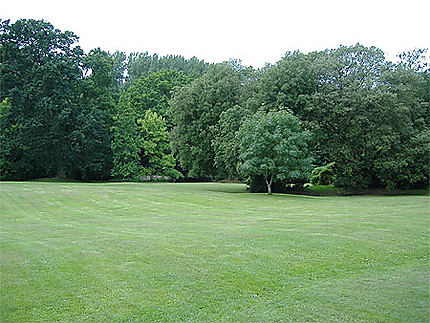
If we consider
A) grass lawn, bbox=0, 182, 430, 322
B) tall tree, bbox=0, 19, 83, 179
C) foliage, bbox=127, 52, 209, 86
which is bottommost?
grass lawn, bbox=0, 182, 430, 322

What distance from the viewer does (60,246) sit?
9992 mm

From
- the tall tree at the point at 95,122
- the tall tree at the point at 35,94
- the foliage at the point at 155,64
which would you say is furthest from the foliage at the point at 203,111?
→ the foliage at the point at 155,64

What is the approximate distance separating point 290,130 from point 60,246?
2286 centimetres

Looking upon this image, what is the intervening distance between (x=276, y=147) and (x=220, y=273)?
2278 centimetres

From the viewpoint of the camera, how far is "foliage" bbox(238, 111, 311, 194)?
29562 mm

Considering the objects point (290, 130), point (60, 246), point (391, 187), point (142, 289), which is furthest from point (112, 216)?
point (391, 187)

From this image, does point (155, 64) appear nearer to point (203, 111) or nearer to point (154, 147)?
point (154, 147)

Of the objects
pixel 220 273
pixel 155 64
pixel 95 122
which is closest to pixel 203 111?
pixel 95 122

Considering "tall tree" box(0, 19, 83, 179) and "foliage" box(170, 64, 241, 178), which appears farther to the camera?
"tall tree" box(0, 19, 83, 179)

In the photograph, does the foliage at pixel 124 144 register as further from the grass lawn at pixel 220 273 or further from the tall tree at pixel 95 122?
the grass lawn at pixel 220 273

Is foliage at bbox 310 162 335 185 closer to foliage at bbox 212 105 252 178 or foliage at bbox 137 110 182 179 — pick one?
foliage at bbox 212 105 252 178

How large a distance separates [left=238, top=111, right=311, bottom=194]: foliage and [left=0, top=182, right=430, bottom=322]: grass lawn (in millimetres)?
16009

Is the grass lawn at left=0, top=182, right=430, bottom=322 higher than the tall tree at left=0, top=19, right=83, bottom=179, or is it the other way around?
the tall tree at left=0, top=19, right=83, bottom=179

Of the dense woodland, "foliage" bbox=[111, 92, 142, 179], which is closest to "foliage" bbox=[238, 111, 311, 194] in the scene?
the dense woodland
